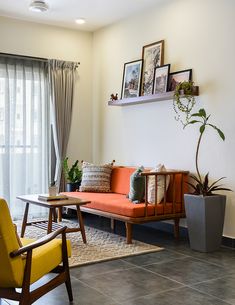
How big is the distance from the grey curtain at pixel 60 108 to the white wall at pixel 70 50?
6.7 inches

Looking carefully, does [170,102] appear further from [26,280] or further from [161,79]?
[26,280]

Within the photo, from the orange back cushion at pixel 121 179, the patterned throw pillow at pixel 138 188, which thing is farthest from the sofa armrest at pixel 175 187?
the orange back cushion at pixel 121 179

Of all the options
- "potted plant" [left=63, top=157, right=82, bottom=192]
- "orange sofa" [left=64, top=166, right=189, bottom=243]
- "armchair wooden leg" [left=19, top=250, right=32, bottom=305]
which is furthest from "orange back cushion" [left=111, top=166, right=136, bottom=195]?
"armchair wooden leg" [left=19, top=250, right=32, bottom=305]

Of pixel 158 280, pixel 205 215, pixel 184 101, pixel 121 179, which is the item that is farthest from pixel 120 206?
pixel 184 101

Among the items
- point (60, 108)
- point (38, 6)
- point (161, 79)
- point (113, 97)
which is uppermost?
Result: point (38, 6)

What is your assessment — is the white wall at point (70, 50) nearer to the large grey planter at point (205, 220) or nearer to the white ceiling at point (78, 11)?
the white ceiling at point (78, 11)

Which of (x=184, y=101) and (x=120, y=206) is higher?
(x=184, y=101)

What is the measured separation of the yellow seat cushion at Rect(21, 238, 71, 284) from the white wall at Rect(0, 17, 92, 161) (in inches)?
142

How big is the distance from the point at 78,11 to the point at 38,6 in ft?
1.92

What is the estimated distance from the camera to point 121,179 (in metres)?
5.44

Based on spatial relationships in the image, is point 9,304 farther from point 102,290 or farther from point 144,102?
point 144,102

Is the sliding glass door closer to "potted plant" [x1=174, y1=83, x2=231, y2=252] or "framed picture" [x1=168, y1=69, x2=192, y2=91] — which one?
"framed picture" [x1=168, y1=69, x2=192, y2=91]

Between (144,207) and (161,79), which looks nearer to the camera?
(144,207)

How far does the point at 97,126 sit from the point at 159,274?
3360 millimetres
